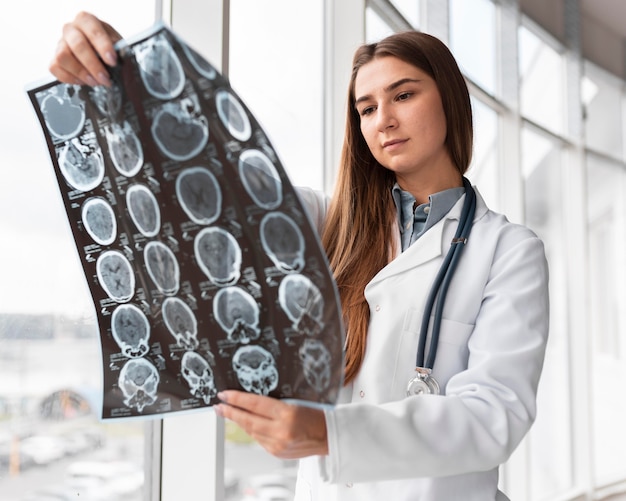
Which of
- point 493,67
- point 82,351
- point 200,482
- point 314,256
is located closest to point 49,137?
point 314,256

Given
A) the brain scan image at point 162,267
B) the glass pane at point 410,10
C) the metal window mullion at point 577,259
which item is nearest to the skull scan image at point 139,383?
the brain scan image at point 162,267

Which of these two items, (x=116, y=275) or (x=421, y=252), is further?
(x=421, y=252)

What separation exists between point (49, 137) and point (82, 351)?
573 millimetres

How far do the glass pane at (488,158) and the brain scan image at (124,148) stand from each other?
3.21 meters

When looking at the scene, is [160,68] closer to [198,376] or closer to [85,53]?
[85,53]

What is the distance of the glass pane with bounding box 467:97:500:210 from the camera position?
389cm

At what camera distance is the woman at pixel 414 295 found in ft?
2.84

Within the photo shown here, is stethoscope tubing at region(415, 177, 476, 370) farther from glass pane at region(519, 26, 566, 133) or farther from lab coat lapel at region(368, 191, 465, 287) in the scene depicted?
glass pane at region(519, 26, 566, 133)

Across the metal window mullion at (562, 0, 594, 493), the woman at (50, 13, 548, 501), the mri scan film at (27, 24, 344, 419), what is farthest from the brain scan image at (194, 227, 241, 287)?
the metal window mullion at (562, 0, 594, 493)

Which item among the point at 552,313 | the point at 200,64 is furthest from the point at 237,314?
the point at 552,313

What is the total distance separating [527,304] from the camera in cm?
109

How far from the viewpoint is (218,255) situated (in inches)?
Answer: 31.3

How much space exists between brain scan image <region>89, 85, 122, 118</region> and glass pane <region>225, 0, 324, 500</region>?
0.91 m

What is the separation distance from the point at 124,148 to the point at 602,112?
5.77 meters
